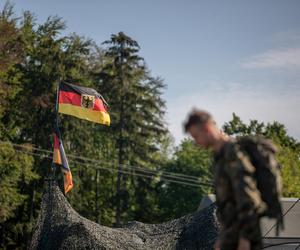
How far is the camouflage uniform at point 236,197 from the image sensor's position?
3986mm

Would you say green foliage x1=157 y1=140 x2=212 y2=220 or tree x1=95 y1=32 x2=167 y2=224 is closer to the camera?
tree x1=95 y1=32 x2=167 y2=224

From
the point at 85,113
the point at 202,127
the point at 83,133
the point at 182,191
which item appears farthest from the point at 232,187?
the point at 182,191

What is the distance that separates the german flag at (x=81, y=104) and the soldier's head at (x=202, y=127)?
1324 centimetres

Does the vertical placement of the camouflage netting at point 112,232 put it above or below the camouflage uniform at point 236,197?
below

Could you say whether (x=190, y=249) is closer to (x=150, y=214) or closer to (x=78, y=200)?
(x=78, y=200)

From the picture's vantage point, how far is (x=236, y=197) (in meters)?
4.02

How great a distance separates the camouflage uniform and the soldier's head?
0.43 ft

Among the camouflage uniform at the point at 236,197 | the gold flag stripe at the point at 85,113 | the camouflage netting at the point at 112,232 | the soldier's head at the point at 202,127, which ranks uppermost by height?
the gold flag stripe at the point at 85,113

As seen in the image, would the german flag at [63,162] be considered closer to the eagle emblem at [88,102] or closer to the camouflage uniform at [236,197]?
the eagle emblem at [88,102]

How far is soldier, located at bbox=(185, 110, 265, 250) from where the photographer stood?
3996 mm

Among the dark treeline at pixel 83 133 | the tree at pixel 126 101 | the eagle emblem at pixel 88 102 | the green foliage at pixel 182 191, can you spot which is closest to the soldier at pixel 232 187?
the eagle emblem at pixel 88 102

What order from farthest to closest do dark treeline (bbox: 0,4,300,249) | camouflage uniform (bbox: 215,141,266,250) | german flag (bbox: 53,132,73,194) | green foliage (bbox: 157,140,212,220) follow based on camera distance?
green foliage (bbox: 157,140,212,220) → dark treeline (bbox: 0,4,300,249) → german flag (bbox: 53,132,73,194) → camouflage uniform (bbox: 215,141,266,250)

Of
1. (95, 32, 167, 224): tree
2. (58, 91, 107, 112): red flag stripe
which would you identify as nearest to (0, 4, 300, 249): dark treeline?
(95, 32, 167, 224): tree

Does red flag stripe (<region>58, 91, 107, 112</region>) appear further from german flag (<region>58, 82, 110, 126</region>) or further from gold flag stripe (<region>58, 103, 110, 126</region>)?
gold flag stripe (<region>58, 103, 110, 126</region>)
